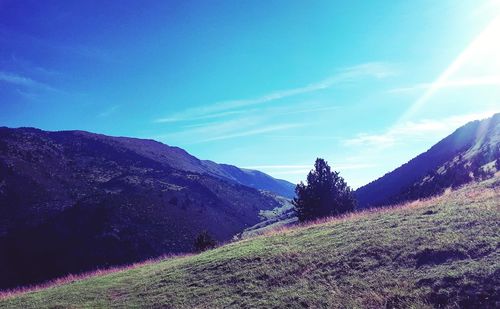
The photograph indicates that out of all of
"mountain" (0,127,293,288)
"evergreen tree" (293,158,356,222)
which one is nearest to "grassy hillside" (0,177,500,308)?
"evergreen tree" (293,158,356,222)

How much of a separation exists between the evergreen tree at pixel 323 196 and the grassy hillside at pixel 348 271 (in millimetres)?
21126

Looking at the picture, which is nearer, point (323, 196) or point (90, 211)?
point (323, 196)

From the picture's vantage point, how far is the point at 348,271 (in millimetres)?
16703

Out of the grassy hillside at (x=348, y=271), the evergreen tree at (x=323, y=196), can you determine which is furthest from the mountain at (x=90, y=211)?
the grassy hillside at (x=348, y=271)

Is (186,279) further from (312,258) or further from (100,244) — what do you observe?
(100,244)

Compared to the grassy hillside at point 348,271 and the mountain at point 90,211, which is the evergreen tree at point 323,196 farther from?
the mountain at point 90,211

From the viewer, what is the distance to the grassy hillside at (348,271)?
13391 mm

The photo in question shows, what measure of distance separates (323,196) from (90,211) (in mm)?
54684

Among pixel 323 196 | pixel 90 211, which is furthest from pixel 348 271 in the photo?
pixel 90 211

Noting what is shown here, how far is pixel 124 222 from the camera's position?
262 feet

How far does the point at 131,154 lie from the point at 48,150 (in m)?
33.5

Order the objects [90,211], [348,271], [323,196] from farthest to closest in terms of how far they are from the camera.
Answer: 1. [90,211]
2. [323,196]
3. [348,271]

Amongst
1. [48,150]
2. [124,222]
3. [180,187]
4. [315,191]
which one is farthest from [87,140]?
[315,191]

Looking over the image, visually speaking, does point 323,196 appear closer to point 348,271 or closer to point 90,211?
point 348,271
